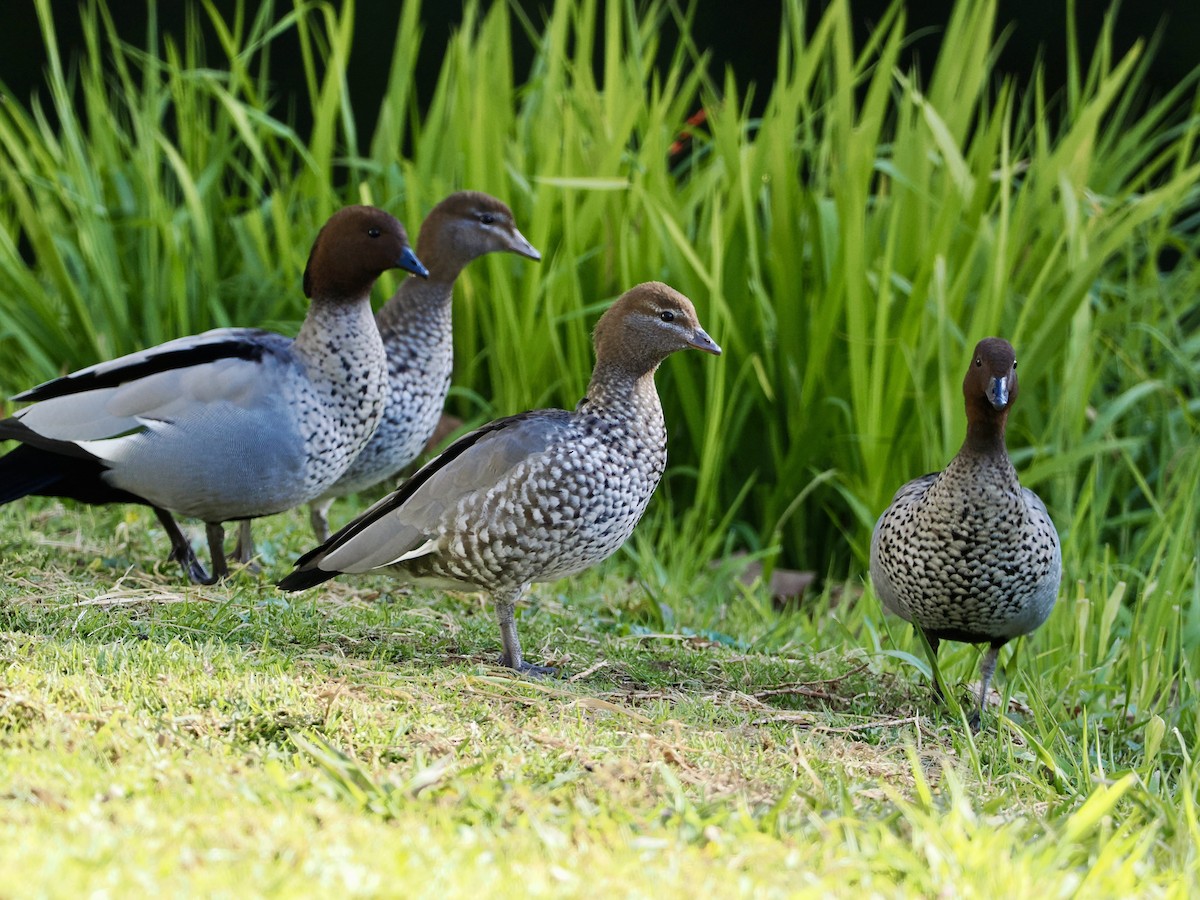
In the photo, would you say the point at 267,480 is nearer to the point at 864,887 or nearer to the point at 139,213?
the point at 864,887

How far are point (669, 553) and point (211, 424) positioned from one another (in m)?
1.85

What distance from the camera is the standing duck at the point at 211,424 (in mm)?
3557

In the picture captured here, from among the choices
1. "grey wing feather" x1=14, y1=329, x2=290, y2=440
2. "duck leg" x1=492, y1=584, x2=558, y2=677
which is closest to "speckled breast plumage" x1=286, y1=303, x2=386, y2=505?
"grey wing feather" x1=14, y1=329, x2=290, y2=440

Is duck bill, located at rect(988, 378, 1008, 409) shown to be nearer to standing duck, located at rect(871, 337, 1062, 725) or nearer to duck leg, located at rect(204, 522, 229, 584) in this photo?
standing duck, located at rect(871, 337, 1062, 725)

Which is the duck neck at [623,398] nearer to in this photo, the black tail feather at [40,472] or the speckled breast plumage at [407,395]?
the speckled breast plumage at [407,395]

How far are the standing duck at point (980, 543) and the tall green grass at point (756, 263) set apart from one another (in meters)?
0.98

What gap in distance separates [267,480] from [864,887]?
2.06 metres

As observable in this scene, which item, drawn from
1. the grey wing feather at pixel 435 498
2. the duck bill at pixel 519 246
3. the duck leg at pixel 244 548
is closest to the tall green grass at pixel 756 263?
the duck bill at pixel 519 246

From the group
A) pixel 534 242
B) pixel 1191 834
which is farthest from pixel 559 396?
pixel 1191 834

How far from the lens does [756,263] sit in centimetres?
494

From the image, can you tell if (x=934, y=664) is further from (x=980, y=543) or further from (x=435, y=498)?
(x=435, y=498)

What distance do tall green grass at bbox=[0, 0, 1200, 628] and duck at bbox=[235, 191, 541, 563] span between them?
34 centimetres

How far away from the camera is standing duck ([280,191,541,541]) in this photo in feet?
13.8

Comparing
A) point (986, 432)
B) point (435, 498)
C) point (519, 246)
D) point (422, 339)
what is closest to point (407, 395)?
point (422, 339)
